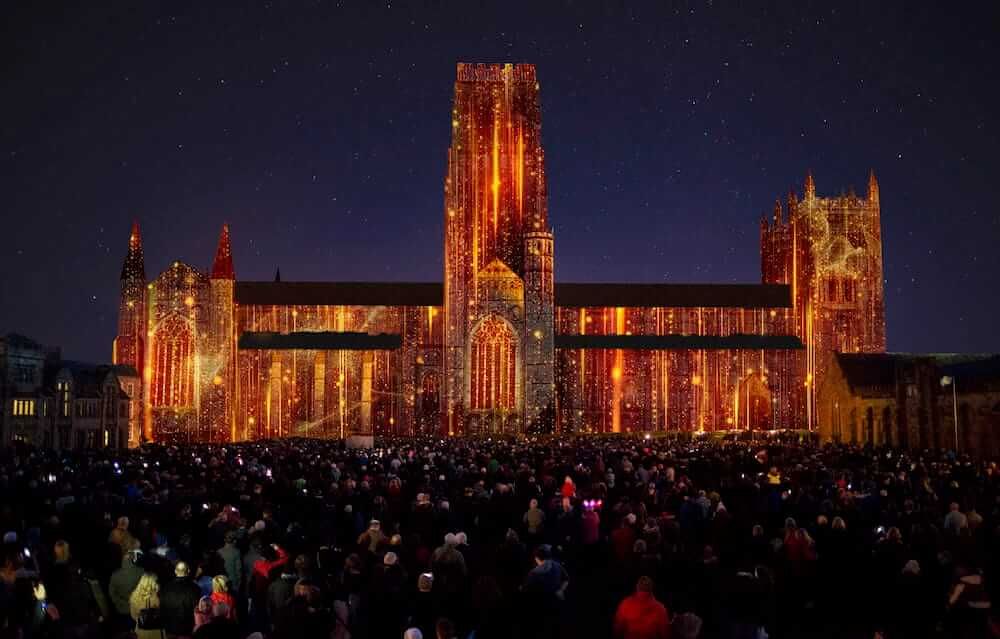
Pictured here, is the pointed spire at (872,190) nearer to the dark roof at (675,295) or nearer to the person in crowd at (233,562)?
the dark roof at (675,295)

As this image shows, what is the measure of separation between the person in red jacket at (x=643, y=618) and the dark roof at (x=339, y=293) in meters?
60.9

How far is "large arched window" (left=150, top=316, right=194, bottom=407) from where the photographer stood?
66.3 metres

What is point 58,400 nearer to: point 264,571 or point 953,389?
point 953,389

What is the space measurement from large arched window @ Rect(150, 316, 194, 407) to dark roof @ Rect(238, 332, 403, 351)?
128 inches

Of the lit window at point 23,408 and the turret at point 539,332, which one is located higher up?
the turret at point 539,332

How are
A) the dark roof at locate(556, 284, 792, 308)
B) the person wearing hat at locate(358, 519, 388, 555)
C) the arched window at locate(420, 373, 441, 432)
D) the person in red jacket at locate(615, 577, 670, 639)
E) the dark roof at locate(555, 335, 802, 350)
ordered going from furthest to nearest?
the dark roof at locate(556, 284, 792, 308) → the dark roof at locate(555, 335, 802, 350) → the arched window at locate(420, 373, 441, 432) → the person wearing hat at locate(358, 519, 388, 555) → the person in red jacket at locate(615, 577, 670, 639)

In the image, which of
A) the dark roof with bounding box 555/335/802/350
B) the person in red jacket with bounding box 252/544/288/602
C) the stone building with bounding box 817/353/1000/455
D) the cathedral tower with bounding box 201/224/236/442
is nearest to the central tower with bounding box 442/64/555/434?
the dark roof with bounding box 555/335/802/350

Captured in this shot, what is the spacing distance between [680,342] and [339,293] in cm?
2197

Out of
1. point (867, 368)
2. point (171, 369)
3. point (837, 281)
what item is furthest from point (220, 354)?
point (837, 281)

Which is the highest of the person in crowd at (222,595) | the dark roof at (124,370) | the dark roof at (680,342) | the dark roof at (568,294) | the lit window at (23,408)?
the dark roof at (568,294)

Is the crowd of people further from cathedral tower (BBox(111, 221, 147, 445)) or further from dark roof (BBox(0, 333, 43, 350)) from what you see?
cathedral tower (BBox(111, 221, 147, 445))

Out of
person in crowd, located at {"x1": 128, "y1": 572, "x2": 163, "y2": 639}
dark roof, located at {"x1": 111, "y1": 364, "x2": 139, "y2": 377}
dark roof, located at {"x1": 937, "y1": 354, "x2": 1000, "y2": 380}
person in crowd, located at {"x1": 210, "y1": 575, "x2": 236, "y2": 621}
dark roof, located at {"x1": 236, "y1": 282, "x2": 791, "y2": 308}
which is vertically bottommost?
person in crowd, located at {"x1": 128, "y1": 572, "x2": 163, "y2": 639}

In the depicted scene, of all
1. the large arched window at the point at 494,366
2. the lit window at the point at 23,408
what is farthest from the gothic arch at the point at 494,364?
the lit window at the point at 23,408

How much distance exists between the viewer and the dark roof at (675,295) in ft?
240
